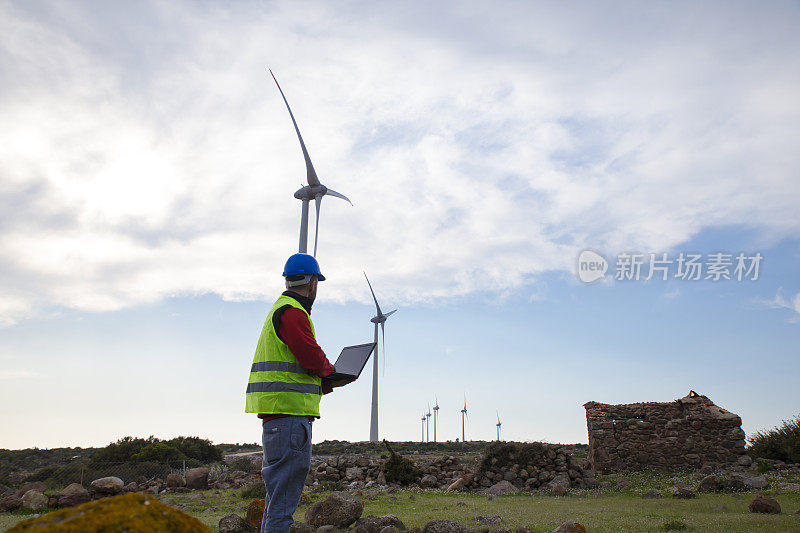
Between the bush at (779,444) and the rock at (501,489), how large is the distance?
7911 millimetres

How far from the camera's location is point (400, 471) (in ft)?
56.5

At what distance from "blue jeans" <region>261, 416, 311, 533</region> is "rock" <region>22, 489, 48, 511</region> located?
1094 cm

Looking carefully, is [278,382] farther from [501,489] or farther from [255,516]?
[501,489]

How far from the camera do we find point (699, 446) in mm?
17406

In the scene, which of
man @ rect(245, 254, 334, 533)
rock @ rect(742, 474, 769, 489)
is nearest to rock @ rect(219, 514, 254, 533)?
man @ rect(245, 254, 334, 533)

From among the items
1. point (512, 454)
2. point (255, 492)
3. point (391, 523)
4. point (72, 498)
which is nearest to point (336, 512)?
point (391, 523)

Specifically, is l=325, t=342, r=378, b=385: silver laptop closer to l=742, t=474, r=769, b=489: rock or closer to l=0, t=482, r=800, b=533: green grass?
l=0, t=482, r=800, b=533: green grass

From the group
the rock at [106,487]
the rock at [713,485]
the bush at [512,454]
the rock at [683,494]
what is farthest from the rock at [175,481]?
the rock at [713,485]

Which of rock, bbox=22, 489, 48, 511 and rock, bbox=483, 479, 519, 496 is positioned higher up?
rock, bbox=483, 479, 519, 496

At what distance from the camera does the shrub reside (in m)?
17.0

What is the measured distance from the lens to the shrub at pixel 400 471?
16984 millimetres

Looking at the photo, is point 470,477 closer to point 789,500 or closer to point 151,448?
point 789,500

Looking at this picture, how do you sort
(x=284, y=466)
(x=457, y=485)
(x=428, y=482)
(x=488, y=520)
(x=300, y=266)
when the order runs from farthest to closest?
(x=428, y=482) < (x=457, y=485) < (x=488, y=520) < (x=300, y=266) < (x=284, y=466)

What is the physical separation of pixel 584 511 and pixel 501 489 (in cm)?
558
